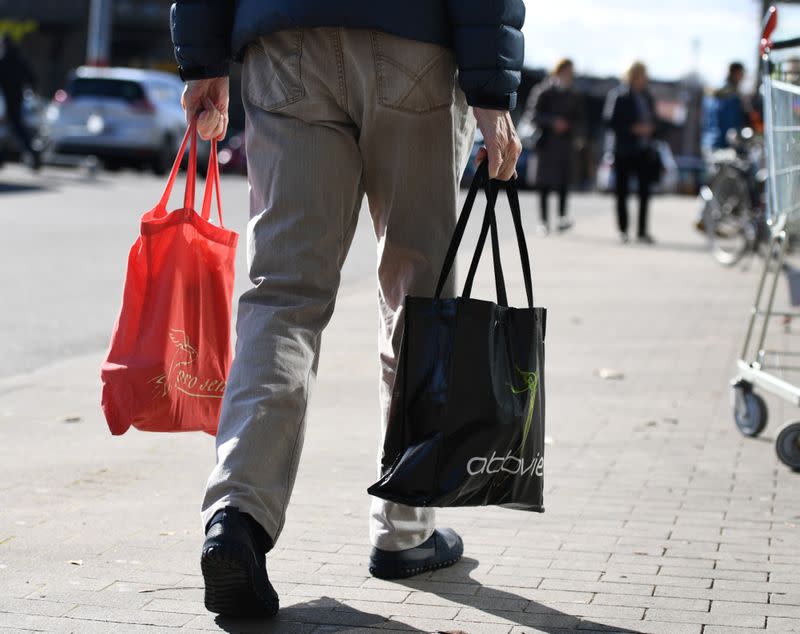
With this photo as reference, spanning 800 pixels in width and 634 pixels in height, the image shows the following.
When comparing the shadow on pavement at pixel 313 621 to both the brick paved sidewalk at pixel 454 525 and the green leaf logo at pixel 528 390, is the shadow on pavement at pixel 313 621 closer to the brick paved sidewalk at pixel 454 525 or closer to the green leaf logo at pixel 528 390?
the brick paved sidewalk at pixel 454 525

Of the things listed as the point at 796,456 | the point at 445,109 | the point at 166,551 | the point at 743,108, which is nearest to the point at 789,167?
the point at 796,456

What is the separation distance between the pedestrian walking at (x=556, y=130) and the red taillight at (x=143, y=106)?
1111 centimetres

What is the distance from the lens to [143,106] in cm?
2705

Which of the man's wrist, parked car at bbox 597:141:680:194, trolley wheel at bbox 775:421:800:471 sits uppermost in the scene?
the man's wrist

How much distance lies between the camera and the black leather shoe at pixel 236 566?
3102mm

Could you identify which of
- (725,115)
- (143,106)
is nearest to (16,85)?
(143,106)

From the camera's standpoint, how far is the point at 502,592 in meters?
3.64

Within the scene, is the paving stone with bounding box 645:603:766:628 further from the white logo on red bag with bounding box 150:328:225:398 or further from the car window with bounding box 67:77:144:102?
the car window with bounding box 67:77:144:102

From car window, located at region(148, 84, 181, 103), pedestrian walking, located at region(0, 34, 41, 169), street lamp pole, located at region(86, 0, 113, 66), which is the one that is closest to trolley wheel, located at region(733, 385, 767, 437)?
pedestrian walking, located at region(0, 34, 41, 169)

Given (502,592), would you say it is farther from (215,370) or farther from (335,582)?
(215,370)

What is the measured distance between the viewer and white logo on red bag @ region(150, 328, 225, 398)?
3721mm

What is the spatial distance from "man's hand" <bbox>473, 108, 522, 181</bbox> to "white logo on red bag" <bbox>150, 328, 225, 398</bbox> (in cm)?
87

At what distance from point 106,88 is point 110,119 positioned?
21.9 inches

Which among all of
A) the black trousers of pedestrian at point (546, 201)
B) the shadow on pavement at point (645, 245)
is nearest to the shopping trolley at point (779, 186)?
the shadow on pavement at point (645, 245)
